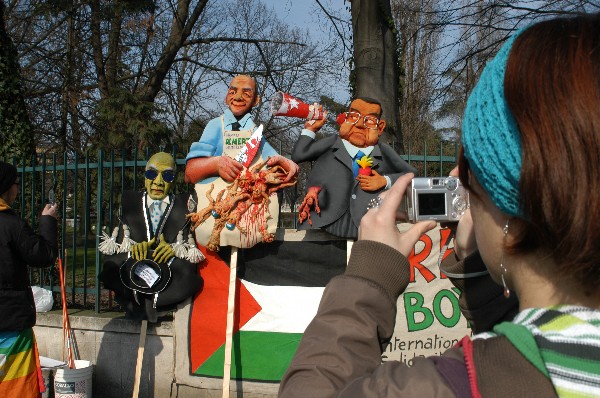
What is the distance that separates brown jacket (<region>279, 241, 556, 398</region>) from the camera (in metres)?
0.77

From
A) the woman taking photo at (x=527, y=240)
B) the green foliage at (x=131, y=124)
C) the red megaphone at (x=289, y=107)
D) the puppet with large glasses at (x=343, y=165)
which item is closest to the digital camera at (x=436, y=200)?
the woman taking photo at (x=527, y=240)

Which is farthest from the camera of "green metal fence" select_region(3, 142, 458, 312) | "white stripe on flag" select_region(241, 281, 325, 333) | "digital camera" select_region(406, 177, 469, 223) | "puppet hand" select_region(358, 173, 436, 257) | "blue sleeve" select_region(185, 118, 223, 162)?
"green metal fence" select_region(3, 142, 458, 312)

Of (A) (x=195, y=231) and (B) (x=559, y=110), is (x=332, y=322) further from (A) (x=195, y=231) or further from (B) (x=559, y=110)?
(A) (x=195, y=231)

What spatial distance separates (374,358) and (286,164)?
338cm

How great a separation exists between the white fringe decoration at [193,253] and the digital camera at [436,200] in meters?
3.40

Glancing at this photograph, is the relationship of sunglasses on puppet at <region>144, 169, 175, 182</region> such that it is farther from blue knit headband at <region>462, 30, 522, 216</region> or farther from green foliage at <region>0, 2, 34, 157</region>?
blue knit headband at <region>462, 30, 522, 216</region>

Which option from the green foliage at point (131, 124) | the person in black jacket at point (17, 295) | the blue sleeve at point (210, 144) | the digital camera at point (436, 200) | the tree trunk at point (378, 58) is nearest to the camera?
the digital camera at point (436, 200)

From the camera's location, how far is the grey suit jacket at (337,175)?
4.29 metres

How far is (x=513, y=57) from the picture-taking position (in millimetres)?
822

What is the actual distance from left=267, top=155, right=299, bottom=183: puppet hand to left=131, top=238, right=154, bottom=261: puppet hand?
3.45ft

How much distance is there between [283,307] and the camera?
4.71 metres

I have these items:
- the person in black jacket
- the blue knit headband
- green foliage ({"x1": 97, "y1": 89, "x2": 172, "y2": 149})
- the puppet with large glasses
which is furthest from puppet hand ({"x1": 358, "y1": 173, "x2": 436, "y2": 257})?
green foliage ({"x1": 97, "y1": 89, "x2": 172, "y2": 149})

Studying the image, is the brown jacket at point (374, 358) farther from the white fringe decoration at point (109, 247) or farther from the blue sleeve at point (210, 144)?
the white fringe decoration at point (109, 247)

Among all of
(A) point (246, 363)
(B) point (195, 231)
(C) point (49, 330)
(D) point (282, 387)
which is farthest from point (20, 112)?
(D) point (282, 387)
